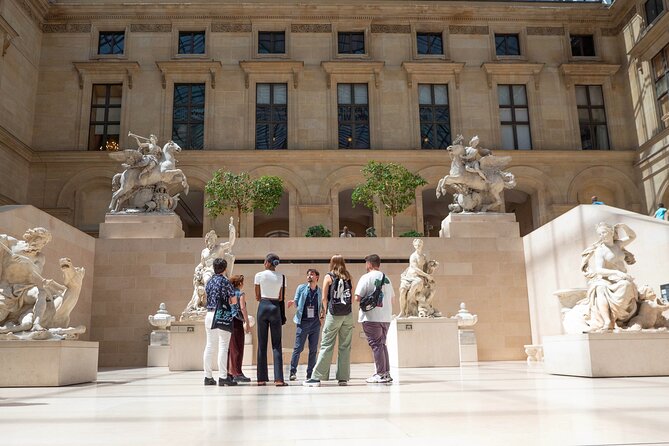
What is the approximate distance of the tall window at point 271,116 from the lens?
94.8 ft

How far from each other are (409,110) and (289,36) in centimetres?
725

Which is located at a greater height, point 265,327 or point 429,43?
point 429,43

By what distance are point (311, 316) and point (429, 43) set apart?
2548cm

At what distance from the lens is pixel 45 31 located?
96.2ft

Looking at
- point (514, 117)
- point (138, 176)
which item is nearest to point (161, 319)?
point (138, 176)

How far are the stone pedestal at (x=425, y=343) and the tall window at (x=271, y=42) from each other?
68.8 feet

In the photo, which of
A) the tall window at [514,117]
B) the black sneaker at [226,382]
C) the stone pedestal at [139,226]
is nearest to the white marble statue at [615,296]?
the black sneaker at [226,382]

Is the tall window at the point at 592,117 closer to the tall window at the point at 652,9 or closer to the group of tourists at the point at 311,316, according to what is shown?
the tall window at the point at 652,9

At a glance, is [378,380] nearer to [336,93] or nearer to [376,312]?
[376,312]

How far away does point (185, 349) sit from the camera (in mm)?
12695

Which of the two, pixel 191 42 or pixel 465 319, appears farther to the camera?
pixel 191 42

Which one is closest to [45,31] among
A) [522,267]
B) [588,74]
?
[522,267]

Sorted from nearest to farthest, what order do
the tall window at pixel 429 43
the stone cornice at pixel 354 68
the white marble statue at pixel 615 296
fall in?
the white marble statue at pixel 615 296 < the stone cornice at pixel 354 68 < the tall window at pixel 429 43

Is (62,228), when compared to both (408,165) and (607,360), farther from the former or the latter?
(408,165)
